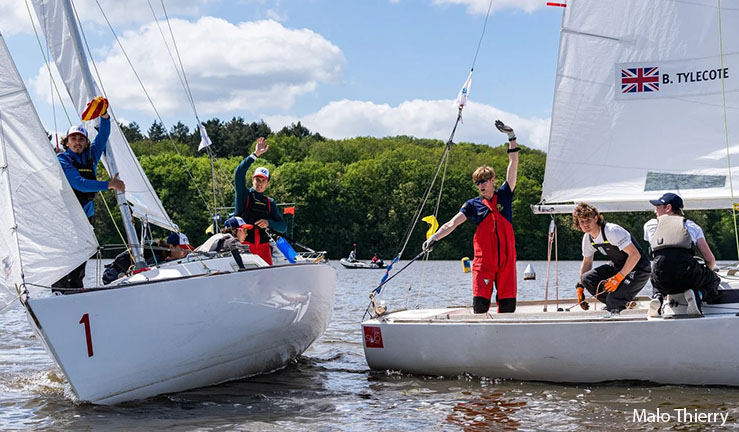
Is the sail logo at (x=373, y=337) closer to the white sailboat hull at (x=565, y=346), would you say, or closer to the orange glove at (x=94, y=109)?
the white sailboat hull at (x=565, y=346)

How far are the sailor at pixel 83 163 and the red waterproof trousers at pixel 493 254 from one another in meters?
3.39

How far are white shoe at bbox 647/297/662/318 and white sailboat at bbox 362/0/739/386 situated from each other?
360mm

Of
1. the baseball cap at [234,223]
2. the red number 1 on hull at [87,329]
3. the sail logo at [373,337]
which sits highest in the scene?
the baseball cap at [234,223]

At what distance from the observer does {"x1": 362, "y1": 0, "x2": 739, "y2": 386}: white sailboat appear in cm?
779

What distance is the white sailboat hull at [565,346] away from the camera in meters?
7.28

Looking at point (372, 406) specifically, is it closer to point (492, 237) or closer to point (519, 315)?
point (519, 315)

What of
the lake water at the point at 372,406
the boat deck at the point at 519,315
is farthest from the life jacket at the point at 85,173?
the boat deck at the point at 519,315

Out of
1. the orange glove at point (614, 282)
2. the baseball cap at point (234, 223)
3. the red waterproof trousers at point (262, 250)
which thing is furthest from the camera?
the red waterproof trousers at point (262, 250)

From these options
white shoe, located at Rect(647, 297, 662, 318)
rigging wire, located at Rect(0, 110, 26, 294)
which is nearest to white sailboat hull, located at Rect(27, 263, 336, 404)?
rigging wire, located at Rect(0, 110, 26, 294)

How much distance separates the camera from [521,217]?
63.2 meters

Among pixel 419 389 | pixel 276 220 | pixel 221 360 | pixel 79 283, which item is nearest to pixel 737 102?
pixel 419 389

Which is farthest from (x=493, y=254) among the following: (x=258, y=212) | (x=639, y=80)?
(x=258, y=212)

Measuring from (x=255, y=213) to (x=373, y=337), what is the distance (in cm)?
195

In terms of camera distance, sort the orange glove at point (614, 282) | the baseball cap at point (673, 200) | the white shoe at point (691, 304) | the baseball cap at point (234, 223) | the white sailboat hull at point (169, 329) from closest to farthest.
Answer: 1. the white sailboat hull at point (169, 329)
2. the white shoe at point (691, 304)
3. the baseball cap at point (673, 200)
4. the orange glove at point (614, 282)
5. the baseball cap at point (234, 223)
